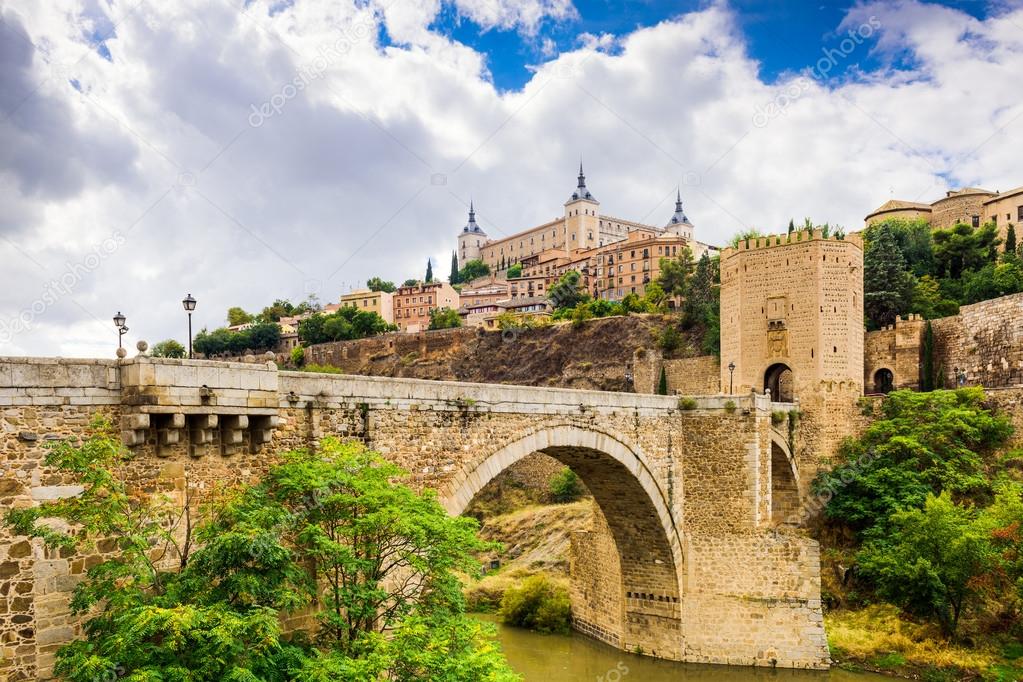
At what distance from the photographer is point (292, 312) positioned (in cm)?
9512

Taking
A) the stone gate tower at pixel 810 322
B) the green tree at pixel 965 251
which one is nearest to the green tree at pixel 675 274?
the green tree at pixel 965 251

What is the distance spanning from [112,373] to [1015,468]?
24574 millimetres

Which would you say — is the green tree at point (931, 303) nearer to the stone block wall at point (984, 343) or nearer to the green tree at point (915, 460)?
the stone block wall at point (984, 343)

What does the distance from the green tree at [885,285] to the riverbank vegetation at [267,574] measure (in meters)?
32.8

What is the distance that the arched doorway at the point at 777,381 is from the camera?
29.6 metres

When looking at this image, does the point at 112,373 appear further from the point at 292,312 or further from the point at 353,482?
the point at 292,312

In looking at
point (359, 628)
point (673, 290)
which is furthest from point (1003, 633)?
point (673, 290)

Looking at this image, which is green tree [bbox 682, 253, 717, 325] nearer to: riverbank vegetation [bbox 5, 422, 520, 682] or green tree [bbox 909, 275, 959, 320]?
green tree [bbox 909, 275, 959, 320]

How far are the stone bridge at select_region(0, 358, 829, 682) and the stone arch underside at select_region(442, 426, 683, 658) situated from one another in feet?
0.14

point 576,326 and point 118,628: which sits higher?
point 576,326

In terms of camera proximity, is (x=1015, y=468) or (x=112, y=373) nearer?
(x=112, y=373)

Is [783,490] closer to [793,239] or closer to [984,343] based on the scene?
[793,239]

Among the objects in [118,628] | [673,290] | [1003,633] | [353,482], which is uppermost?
[673,290]

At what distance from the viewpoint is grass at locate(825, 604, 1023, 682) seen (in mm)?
Result: 17344
